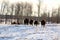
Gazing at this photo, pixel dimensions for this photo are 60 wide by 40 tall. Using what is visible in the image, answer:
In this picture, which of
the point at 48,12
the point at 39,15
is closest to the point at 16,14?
the point at 39,15

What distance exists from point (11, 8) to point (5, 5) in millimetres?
3163

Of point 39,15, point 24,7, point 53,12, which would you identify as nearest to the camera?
point 39,15

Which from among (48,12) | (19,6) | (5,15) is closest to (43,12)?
(48,12)

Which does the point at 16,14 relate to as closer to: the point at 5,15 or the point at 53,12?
the point at 5,15

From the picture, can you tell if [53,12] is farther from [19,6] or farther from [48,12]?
[19,6]

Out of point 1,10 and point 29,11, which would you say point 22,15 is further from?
point 1,10

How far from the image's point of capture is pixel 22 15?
72.2 m

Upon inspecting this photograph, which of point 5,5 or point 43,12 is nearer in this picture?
point 5,5

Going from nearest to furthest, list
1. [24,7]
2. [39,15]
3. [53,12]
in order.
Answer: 1. [39,15]
2. [24,7]
3. [53,12]

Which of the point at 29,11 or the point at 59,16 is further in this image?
the point at 59,16

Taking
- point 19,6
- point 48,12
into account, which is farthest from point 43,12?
point 19,6

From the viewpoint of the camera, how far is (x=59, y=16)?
79.8 metres

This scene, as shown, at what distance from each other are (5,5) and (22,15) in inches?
281

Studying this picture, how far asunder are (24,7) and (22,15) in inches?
148
